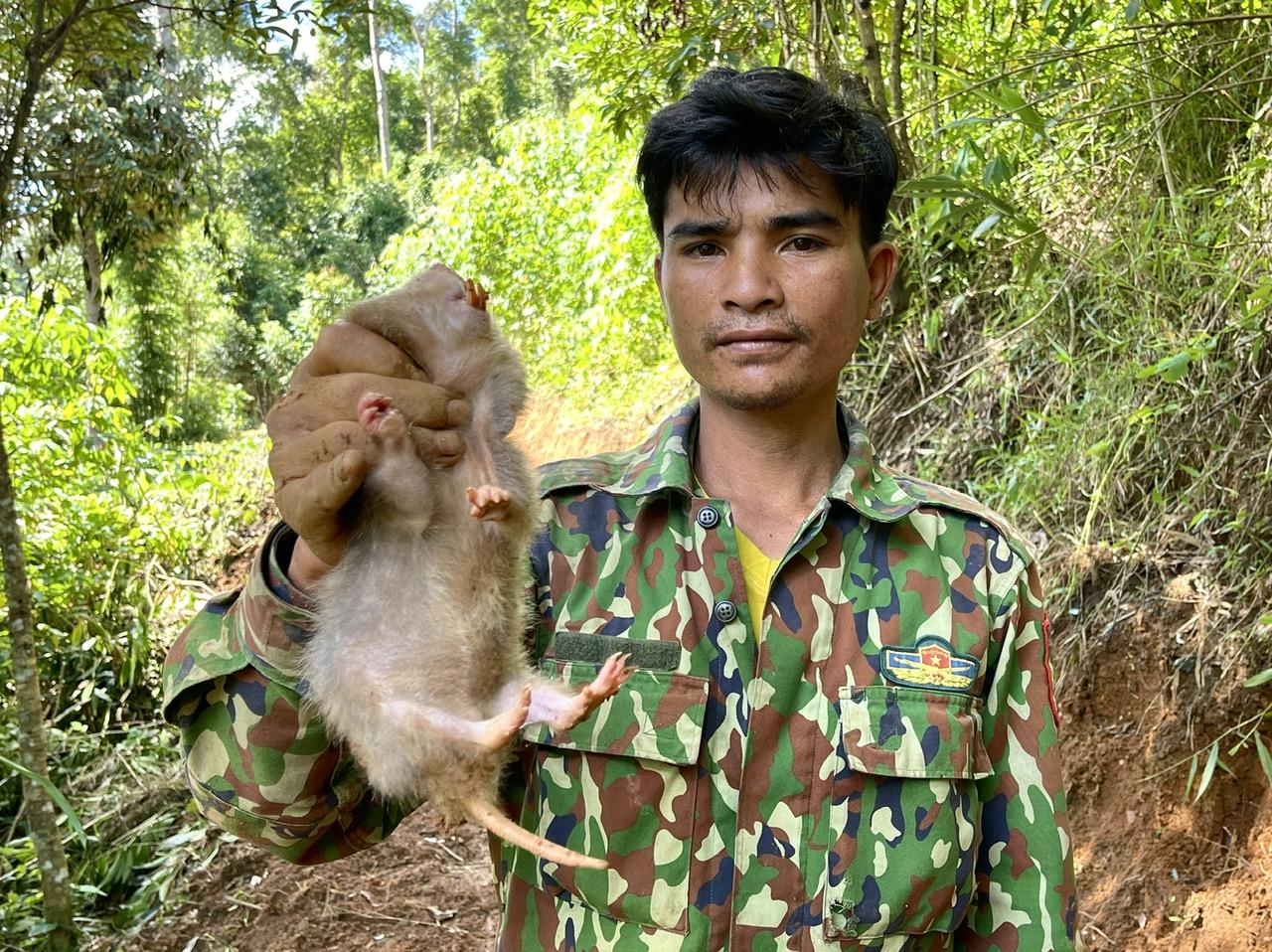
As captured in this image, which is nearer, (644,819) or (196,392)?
(644,819)

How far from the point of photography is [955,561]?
207cm

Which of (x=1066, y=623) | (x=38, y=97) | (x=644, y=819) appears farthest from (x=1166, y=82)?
(x=38, y=97)

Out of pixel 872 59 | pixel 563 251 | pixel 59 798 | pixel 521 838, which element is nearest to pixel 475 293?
pixel 521 838

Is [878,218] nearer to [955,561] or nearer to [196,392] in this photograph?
[955,561]

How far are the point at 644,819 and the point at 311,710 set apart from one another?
600 mm

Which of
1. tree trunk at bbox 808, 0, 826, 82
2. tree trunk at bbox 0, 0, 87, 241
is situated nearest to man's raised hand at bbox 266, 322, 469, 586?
tree trunk at bbox 0, 0, 87, 241

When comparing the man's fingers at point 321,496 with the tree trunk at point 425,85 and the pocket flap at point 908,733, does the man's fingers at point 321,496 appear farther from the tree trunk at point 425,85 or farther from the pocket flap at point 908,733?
the tree trunk at point 425,85

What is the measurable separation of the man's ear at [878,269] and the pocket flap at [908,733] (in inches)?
31.1

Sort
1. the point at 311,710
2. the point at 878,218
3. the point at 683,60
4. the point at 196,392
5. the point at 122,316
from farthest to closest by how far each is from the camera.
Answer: the point at 196,392 < the point at 122,316 < the point at 683,60 < the point at 878,218 < the point at 311,710

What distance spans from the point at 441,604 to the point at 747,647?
0.57m

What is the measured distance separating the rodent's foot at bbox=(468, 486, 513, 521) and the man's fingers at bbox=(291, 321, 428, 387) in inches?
9.1

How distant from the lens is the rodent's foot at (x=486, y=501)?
1.67 m

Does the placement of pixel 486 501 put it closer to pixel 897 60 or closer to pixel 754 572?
pixel 754 572

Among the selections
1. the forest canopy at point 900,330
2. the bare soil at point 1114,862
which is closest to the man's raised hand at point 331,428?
the forest canopy at point 900,330
